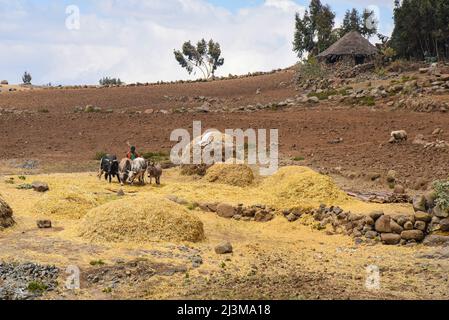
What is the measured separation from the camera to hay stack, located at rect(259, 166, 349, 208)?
17.5 metres

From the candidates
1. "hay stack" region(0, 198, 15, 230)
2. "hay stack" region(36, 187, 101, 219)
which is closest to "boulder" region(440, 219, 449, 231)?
"hay stack" region(36, 187, 101, 219)

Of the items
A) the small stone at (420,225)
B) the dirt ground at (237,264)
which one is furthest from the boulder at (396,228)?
the dirt ground at (237,264)

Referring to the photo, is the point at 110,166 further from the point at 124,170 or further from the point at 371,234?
the point at 371,234

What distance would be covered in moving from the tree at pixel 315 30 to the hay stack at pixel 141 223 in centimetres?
4987

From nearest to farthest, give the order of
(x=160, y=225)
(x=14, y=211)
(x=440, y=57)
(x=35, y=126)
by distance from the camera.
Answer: (x=160, y=225)
(x=14, y=211)
(x=35, y=126)
(x=440, y=57)

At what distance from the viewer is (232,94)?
167 ft

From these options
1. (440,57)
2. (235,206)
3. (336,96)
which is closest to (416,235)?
(235,206)

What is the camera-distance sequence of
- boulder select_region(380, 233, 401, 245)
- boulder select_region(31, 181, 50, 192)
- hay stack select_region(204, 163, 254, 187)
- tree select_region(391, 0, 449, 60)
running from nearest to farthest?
boulder select_region(380, 233, 401, 245) < boulder select_region(31, 181, 50, 192) < hay stack select_region(204, 163, 254, 187) < tree select_region(391, 0, 449, 60)

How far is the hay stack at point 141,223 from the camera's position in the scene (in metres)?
13.8

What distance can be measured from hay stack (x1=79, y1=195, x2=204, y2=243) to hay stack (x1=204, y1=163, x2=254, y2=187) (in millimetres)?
5971

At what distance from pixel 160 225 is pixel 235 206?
12.2 feet

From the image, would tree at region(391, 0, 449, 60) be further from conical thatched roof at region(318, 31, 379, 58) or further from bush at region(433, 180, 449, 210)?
bush at region(433, 180, 449, 210)

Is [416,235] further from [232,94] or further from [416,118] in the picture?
[232,94]

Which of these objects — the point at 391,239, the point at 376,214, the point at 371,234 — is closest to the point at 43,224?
the point at 371,234
